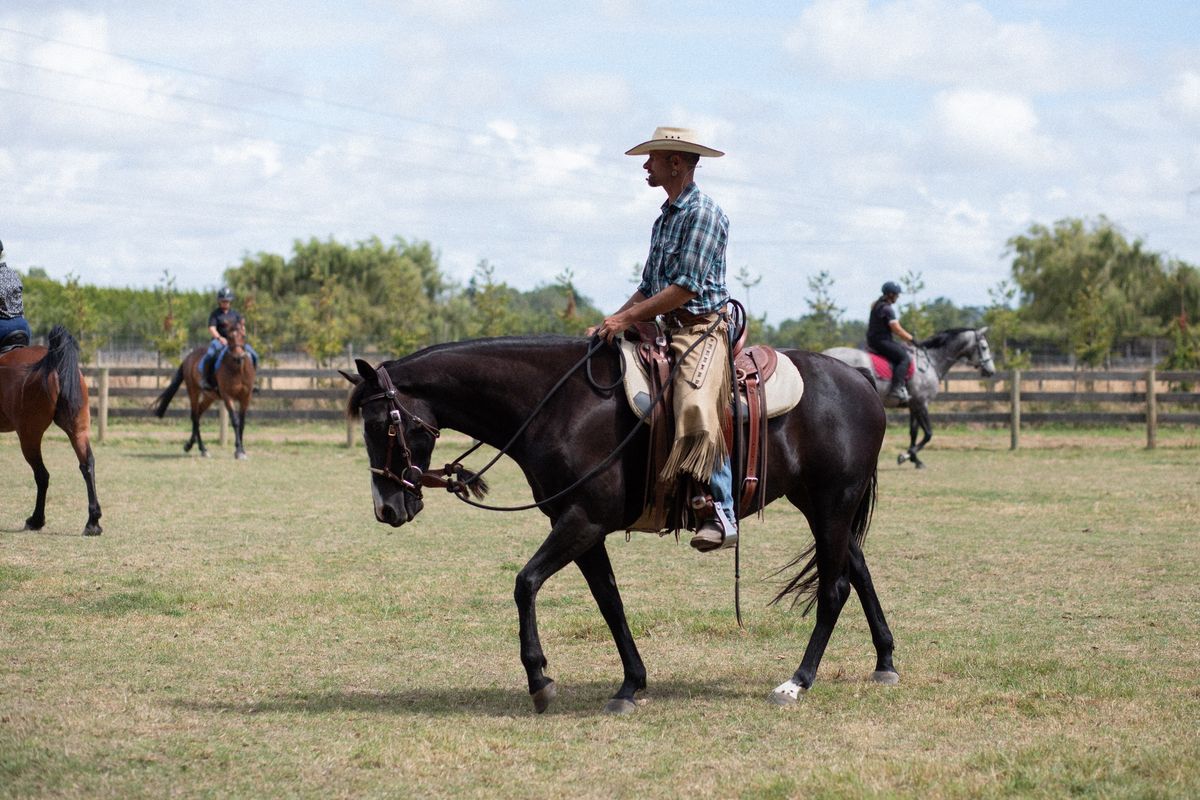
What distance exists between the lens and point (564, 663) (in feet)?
23.8

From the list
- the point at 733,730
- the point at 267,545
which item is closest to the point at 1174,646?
the point at 733,730

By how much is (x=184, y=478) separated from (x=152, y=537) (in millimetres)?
5912

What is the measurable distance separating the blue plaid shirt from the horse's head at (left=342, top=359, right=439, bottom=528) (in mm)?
1367

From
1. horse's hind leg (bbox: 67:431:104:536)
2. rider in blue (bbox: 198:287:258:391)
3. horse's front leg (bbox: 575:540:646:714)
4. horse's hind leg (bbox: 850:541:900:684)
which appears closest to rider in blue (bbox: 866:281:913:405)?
rider in blue (bbox: 198:287:258:391)

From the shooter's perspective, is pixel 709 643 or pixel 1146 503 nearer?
pixel 709 643

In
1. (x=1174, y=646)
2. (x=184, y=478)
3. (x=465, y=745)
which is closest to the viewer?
(x=465, y=745)

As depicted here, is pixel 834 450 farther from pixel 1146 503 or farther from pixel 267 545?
pixel 1146 503

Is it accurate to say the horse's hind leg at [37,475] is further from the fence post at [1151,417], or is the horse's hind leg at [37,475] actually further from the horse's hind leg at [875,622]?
the fence post at [1151,417]

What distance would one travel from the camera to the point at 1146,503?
1464 cm

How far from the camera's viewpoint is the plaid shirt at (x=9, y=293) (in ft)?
39.5

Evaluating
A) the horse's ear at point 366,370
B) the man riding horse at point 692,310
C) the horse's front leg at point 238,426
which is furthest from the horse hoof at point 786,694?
the horse's front leg at point 238,426

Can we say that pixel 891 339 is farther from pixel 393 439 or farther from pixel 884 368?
pixel 393 439

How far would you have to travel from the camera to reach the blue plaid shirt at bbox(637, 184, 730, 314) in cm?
630

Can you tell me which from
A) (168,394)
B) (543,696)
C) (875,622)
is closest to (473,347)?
(543,696)
